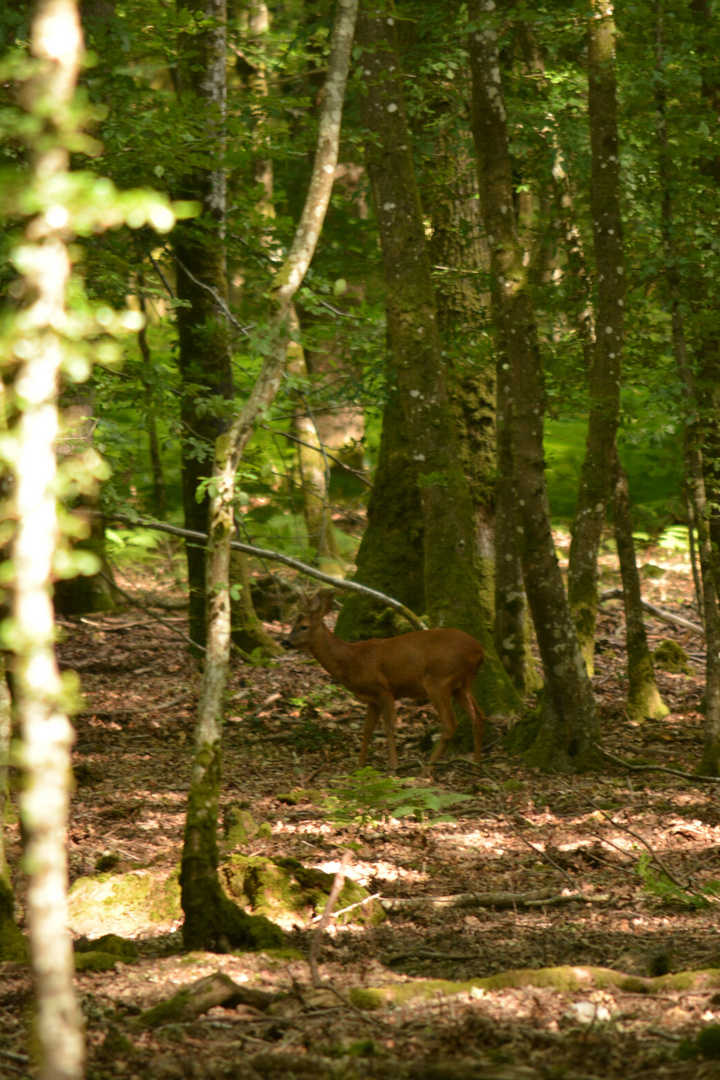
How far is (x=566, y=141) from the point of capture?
11.6 meters

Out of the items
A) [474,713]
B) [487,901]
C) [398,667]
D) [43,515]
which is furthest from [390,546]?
[43,515]

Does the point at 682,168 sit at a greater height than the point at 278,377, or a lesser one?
greater

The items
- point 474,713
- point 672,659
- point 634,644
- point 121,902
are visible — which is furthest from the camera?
point 672,659

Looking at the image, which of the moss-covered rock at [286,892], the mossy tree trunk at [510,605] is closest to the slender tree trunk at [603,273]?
the mossy tree trunk at [510,605]

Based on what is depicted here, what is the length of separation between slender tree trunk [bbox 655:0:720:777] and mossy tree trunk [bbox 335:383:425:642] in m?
3.60

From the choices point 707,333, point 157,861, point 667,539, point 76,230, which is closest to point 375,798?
point 157,861

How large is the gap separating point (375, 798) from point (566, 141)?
8451 mm

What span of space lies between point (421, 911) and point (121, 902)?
5.08ft

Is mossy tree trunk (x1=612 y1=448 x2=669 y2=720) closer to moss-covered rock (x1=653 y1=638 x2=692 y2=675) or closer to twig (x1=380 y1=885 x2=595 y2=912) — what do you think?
moss-covered rock (x1=653 y1=638 x2=692 y2=675)

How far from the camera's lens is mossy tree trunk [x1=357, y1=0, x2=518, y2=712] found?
938 centimetres

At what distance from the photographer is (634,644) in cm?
1041

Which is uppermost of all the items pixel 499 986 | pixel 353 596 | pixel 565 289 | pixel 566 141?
pixel 566 141

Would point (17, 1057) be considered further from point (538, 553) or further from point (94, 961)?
point (538, 553)

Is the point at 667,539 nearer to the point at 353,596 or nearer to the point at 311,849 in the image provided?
the point at 353,596
